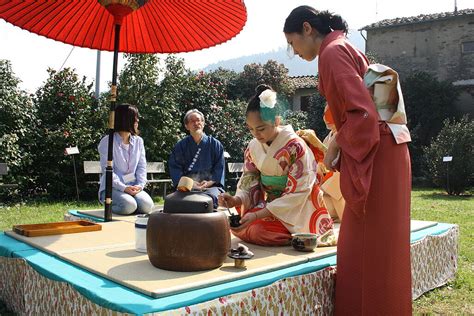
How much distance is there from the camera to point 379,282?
217 centimetres

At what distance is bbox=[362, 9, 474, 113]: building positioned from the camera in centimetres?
1753

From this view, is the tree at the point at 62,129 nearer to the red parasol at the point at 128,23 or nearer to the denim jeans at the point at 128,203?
the denim jeans at the point at 128,203

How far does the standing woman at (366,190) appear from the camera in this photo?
6.84ft

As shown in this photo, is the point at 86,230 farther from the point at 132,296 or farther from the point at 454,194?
the point at 454,194

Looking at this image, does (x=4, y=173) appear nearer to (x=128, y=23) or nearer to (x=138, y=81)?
(x=138, y=81)

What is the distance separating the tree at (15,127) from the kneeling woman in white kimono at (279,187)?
640 centimetres

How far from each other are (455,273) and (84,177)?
7.15 m

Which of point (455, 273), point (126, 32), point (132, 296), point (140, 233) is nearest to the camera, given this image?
point (132, 296)

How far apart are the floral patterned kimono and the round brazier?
2.44ft

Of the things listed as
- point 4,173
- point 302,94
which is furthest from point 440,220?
point 302,94

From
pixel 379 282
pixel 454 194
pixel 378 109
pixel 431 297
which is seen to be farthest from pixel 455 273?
pixel 454 194

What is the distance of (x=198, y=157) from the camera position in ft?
17.1

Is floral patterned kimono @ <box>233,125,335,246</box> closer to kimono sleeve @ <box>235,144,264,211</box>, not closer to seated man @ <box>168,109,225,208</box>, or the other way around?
Result: kimono sleeve @ <box>235,144,264,211</box>

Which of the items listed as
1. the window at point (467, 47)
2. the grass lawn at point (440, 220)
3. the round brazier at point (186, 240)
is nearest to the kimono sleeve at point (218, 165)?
the grass lawn at point (440, 220)
